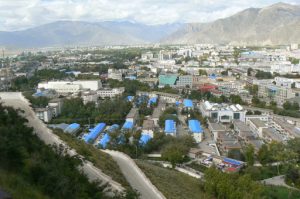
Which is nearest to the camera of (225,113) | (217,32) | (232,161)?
(232,161)

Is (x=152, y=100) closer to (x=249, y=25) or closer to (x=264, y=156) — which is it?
(x=264, y=156)


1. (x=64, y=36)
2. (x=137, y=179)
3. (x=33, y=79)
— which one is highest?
(x=64, y=36)

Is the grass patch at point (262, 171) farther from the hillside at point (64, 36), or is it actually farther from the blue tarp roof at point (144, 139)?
the hillside at point (64, 36)

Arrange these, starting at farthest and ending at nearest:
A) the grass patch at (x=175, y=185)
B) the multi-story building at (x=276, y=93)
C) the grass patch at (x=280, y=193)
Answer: the multi-story building at (x=276, y=93) → the grass patch at (x=280, y=193) → the grass patch at (x=175, y=185)

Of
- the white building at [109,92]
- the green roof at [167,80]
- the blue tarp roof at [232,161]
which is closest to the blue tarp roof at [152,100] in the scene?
the white building at [109,92]

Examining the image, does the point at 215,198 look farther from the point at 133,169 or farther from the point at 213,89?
the point at 213,89

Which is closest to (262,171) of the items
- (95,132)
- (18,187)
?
(95,132)

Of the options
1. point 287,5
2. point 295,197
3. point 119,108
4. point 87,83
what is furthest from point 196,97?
point 287,5
